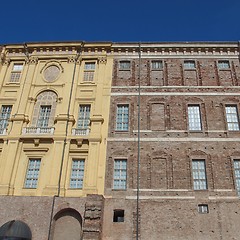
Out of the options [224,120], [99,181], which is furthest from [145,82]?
[99,181]

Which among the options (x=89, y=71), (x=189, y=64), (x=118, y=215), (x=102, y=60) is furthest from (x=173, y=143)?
(x=102, y=60)

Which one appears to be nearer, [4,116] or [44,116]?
[44,116]

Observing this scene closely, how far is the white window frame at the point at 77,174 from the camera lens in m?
20.6

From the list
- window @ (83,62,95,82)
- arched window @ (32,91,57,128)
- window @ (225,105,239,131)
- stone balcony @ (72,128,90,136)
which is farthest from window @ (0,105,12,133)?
window @ (225,105,239,131)

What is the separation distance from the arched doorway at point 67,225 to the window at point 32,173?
10.0 ft

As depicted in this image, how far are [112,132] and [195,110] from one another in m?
6.51

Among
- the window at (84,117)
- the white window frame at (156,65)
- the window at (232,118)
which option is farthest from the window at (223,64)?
the window at (84,117)

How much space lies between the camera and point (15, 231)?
57.5 feet

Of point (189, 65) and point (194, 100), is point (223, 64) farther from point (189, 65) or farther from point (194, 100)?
point (194, 100)

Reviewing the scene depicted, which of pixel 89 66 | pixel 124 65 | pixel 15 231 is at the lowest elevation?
pixel 15 231

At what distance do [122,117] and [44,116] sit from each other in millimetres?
5914

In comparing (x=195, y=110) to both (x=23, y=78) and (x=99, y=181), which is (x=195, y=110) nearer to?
(x=99, y=181)

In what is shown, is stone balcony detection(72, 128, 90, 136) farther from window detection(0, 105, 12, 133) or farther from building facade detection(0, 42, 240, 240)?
window detection(0, 105, 12, 133)

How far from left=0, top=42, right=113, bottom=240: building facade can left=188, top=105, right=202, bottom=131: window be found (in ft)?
20.3
